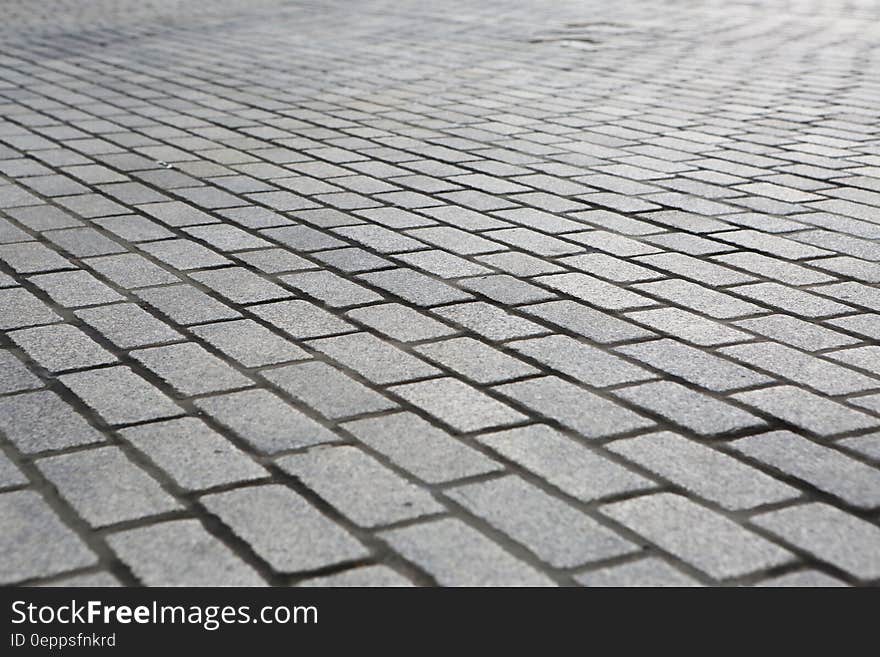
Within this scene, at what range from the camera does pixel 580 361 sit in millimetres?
3656

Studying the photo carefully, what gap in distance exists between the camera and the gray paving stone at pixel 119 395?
325 centimetres

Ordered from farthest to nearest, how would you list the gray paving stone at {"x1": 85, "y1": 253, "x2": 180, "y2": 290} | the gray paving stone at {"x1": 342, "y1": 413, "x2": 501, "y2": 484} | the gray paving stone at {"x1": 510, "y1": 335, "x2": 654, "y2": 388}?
the gray paving stone at {"x1": 85, "y1": 253, "x2": 180, "y2": 290} < the gray paving stone at {"x1": 510, "y1": 335, "x2": 654, "y2": 388} < the gray paving stone at {"x1": 342, "y1": 413, "x2": 501, "y2": 484}

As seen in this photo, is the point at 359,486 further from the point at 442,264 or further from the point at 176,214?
the point at 176,214

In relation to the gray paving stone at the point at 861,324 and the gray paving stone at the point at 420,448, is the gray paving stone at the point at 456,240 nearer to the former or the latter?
the gray paving stone at the point at 861,324

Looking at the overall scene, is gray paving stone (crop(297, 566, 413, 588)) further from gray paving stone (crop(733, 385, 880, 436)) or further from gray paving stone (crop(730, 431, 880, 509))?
gray paving stone (crop(733, 385, 880, 436))

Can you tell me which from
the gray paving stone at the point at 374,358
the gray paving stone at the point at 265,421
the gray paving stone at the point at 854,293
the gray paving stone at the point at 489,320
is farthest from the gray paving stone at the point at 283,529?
the gray paving stone at the point at 854,293

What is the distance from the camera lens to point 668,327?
3949mm

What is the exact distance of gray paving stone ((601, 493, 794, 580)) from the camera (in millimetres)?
2568

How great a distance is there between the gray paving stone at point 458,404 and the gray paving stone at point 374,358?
8cm

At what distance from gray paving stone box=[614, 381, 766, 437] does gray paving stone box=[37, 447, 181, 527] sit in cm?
138

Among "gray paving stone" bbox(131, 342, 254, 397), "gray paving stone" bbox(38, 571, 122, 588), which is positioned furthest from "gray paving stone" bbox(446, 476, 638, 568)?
"gray paving stone" bbox(131, 342, 254, 397)

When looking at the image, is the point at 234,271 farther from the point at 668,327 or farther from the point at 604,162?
the point at 604,162
